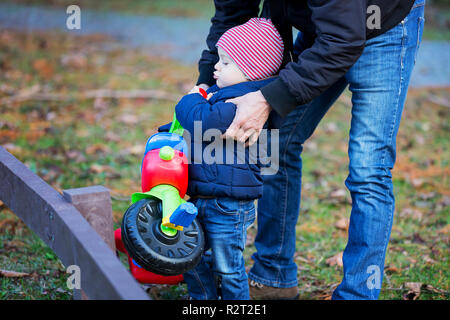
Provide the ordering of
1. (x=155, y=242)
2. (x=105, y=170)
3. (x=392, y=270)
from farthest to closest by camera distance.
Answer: (x=105, y=170), (x=392, y=270), (x=155, y=242)

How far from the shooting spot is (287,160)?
271 centimetres

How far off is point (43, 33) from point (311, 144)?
547cm

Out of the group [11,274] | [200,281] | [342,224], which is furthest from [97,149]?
[200,281]

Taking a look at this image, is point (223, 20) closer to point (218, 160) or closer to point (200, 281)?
point (218, 160)

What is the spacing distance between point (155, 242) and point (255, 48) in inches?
34.9

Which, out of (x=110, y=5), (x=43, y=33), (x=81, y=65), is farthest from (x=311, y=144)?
(x=110, y=5)

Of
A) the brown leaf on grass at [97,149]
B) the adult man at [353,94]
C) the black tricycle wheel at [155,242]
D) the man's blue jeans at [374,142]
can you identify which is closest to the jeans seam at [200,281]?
the black tricycle wheel at [155,242]

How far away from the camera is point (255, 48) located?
7.23ft

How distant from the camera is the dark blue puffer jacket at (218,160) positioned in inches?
84.0

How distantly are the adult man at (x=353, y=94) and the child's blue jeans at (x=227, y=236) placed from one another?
0.32 metres

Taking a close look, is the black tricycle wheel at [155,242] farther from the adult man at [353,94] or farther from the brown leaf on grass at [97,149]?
the brown leaf on grass at [97,149]

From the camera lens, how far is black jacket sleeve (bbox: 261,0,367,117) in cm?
196

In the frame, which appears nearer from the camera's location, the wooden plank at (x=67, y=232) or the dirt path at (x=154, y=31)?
the wooden plank at (x=67, y=232)

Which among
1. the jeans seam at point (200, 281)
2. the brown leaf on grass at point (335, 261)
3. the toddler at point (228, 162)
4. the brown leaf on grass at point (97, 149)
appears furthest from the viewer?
the brown leaf on grass at point (97, 149)
